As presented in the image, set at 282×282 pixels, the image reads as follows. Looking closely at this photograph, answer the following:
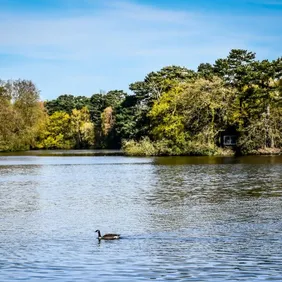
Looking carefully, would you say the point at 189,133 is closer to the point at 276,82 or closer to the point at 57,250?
the point at 276,82

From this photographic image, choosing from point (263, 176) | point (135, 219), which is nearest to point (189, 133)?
point (263, 176)

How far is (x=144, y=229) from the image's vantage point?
21922 millimetres

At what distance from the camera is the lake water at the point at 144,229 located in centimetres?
1585

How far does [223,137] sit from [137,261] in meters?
61.9

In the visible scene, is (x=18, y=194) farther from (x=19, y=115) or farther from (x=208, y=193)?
(x=19, y=115)

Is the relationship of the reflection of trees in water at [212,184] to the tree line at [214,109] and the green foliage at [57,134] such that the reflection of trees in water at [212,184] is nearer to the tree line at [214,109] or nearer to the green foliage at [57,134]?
the tree line at [214,109]

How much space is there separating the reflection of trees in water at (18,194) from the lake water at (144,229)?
2.2 inches

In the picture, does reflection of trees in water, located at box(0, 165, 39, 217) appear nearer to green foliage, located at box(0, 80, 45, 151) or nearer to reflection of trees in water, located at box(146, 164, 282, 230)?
reflection of trees in water, located at box(146, 164, 282, 230)

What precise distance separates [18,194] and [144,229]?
14.7 metres

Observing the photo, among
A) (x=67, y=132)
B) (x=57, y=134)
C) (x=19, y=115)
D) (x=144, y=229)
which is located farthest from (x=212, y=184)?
(x=67, y=132)

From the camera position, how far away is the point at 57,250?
60.5 ft

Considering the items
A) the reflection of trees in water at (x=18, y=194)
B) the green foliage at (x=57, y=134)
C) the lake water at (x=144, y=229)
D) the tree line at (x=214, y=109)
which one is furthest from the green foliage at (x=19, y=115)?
the lake water at (x=144, y=229)

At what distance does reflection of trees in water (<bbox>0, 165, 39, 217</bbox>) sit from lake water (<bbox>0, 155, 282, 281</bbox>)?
0.06 metres

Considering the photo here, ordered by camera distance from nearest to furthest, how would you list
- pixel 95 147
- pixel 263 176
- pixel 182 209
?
pixel 182 209 → pixel 263 176 → pixel 95 147
